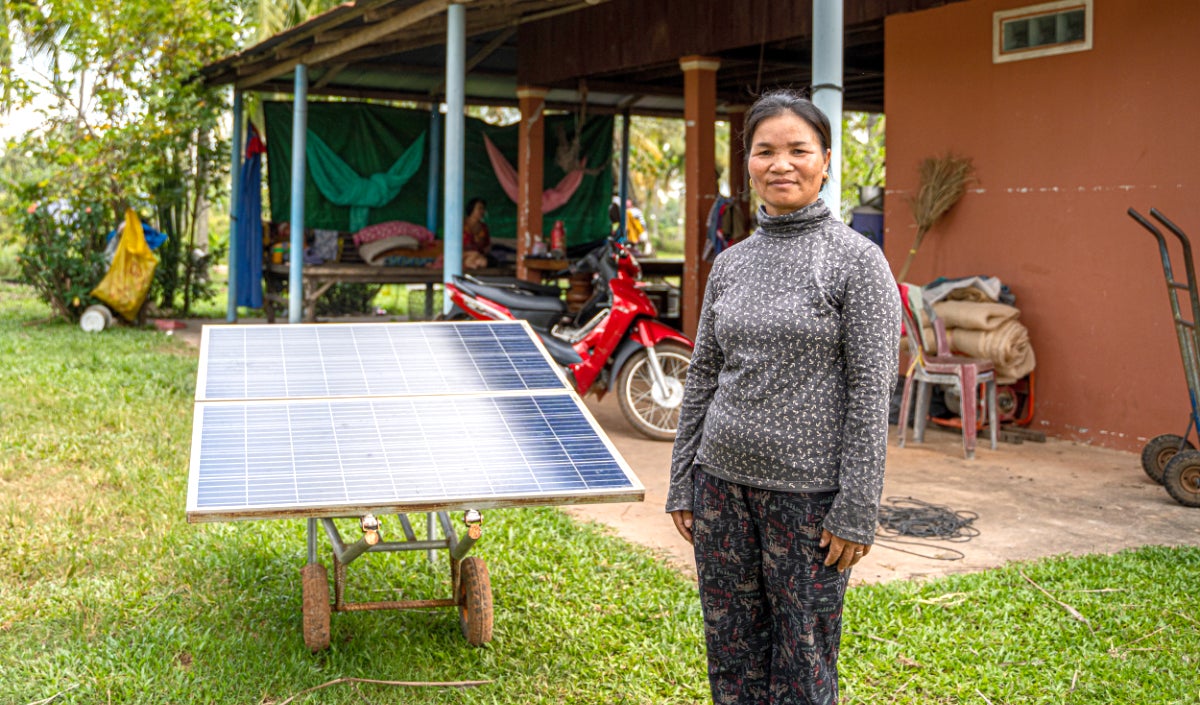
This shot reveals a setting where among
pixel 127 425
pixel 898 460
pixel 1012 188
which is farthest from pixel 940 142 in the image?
pixel 127 425

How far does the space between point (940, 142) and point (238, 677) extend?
589cm

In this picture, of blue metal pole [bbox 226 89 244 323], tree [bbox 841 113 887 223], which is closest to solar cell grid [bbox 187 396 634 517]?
blue metal pole [bbox 226 89 244 323]

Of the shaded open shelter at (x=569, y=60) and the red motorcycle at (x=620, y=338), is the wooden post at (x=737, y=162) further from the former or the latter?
the red motorcycle at (x=620, y=338)

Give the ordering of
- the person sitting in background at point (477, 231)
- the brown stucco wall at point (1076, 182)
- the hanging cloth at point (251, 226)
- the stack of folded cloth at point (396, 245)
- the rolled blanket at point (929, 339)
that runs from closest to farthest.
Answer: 1. the brown stucco wall at point (1076, 182)
2. the rolled blanket at point (929, 339)
3. the stack of folded cloth at point (396, 245)
4. the person sitting in background at point (477, 231)
5. the hanging cloth at point (251, 226)

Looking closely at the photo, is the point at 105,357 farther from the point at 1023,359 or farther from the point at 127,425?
the point at 1023,359

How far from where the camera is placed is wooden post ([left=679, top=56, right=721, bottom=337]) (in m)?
9.39

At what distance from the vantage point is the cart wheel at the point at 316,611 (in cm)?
374

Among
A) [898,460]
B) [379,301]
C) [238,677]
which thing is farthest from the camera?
[379,301]

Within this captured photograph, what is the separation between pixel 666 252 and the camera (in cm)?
3678

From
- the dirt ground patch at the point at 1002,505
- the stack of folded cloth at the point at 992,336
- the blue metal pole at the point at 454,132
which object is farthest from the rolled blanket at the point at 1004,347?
the blue metal pole at the point at 454,132

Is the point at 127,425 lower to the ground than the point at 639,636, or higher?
higher

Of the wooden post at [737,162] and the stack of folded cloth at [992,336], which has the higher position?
the wooden post at [737,162]

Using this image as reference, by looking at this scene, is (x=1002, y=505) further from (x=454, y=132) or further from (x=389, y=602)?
(x=454, y=132)

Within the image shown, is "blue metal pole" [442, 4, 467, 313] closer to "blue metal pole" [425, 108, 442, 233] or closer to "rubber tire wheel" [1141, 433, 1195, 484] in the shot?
"rubber tire wheel" [1141, 433, 1195, 484]
